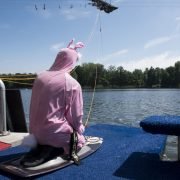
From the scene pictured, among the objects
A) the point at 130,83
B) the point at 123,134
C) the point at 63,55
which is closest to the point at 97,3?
the point at 123,134

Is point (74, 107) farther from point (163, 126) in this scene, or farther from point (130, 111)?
point (130, 111)

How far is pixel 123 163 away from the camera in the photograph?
4840 millimetres

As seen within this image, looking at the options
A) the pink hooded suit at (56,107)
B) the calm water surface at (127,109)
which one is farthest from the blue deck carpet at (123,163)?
the calm water surface at (127,109)

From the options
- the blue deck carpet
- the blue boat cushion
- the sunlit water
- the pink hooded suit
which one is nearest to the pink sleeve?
the pink hooded suit

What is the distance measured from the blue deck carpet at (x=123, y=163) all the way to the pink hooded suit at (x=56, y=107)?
49 cm

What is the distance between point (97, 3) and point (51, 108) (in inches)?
647

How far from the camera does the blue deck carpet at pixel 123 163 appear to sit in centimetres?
434

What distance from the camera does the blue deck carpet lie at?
434 centimetres

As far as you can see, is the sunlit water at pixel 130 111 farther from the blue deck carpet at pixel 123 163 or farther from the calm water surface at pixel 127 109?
the blue deck carpet at pixel 123 163

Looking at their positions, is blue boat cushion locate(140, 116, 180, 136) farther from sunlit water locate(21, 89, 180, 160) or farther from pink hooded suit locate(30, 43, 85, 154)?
pink hooded suit locate(30, 43, 85, 154)

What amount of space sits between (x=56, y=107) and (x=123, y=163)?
1311 millimetres

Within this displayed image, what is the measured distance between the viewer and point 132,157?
5125mm

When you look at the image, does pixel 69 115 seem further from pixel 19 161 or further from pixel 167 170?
pixel 167 170

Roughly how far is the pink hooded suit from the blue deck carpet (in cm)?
49
